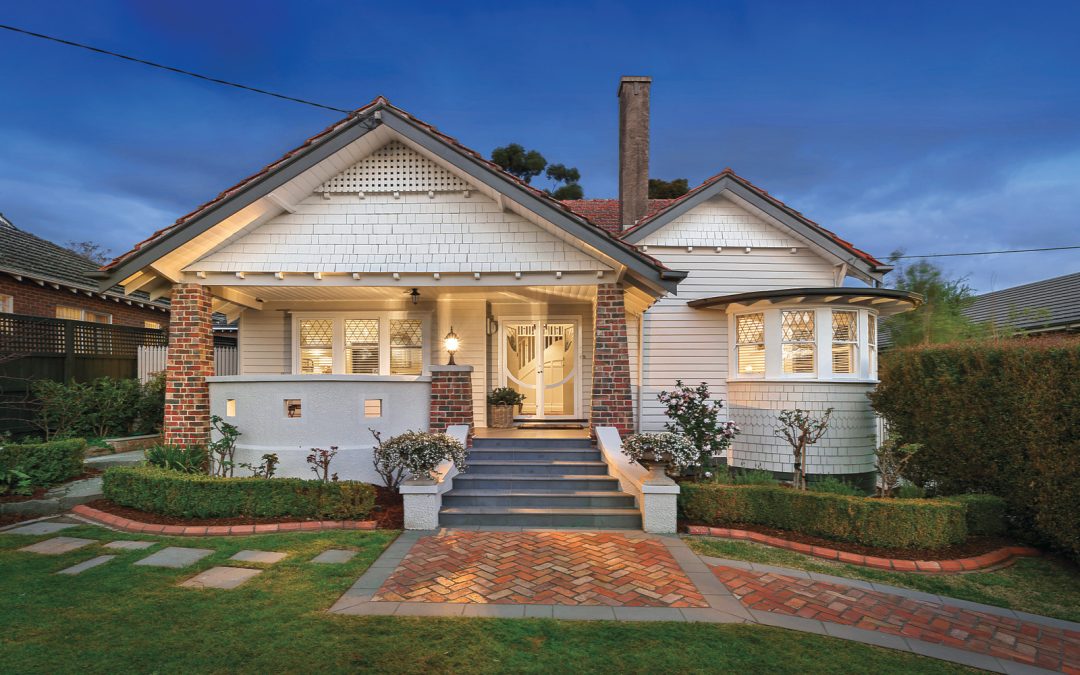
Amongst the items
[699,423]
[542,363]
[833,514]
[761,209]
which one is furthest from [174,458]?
[761,209]

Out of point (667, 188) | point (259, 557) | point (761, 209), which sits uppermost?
point (667, 188)

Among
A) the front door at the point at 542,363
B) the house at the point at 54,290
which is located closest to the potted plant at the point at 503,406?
the front door at the point at 542,363

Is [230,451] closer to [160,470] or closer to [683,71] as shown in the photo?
[160,470]

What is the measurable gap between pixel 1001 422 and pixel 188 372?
38.4 ft

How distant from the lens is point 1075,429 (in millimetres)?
5664

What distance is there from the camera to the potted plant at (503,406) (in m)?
10.3

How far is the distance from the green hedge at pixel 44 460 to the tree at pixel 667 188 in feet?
63.8

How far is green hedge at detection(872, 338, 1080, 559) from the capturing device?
5785 millimetres

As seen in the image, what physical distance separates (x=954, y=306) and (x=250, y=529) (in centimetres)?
1769

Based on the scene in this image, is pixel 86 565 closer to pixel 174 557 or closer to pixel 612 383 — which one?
pixel 174 557

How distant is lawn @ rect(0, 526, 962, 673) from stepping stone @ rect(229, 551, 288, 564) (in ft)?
2.37

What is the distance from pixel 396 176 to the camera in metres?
8.84

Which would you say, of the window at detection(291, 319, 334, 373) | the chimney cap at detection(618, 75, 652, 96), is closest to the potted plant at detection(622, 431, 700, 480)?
the window at detection(291, 319, 334, 373)

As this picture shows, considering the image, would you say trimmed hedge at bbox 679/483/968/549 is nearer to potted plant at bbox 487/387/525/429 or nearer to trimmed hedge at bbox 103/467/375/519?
potted plant at bbox 487/387/525/429
